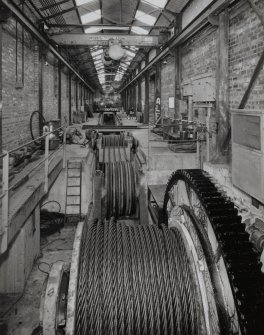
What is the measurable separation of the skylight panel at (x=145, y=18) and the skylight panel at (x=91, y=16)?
1.63 m

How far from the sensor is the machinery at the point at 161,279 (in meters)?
2.38

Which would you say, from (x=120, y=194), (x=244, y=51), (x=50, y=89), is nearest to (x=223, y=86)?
(x=244, y=51)

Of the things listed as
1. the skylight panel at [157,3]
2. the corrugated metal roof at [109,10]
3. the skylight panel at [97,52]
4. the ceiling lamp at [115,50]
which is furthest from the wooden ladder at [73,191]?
the skylight panel at [97,52]

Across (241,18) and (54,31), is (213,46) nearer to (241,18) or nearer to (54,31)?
(241,18)

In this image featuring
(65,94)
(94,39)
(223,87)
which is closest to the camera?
(223,87)

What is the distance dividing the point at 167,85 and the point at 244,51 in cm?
946

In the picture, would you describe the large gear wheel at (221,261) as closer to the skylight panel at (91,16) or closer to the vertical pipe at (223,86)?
the vertical pipe at (223,86)

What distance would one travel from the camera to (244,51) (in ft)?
25.6

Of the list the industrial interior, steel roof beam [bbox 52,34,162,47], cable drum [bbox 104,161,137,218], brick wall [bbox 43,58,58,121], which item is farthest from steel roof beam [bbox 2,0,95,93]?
cable drum [bbox 104,161,137,218]

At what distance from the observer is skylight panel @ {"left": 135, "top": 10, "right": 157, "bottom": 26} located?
1385cm

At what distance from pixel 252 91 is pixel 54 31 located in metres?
9.24

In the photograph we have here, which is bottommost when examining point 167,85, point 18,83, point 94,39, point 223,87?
point 223,87

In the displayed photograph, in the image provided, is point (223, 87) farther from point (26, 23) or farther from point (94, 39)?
point (94, 39)

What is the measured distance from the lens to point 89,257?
288 centimetres
